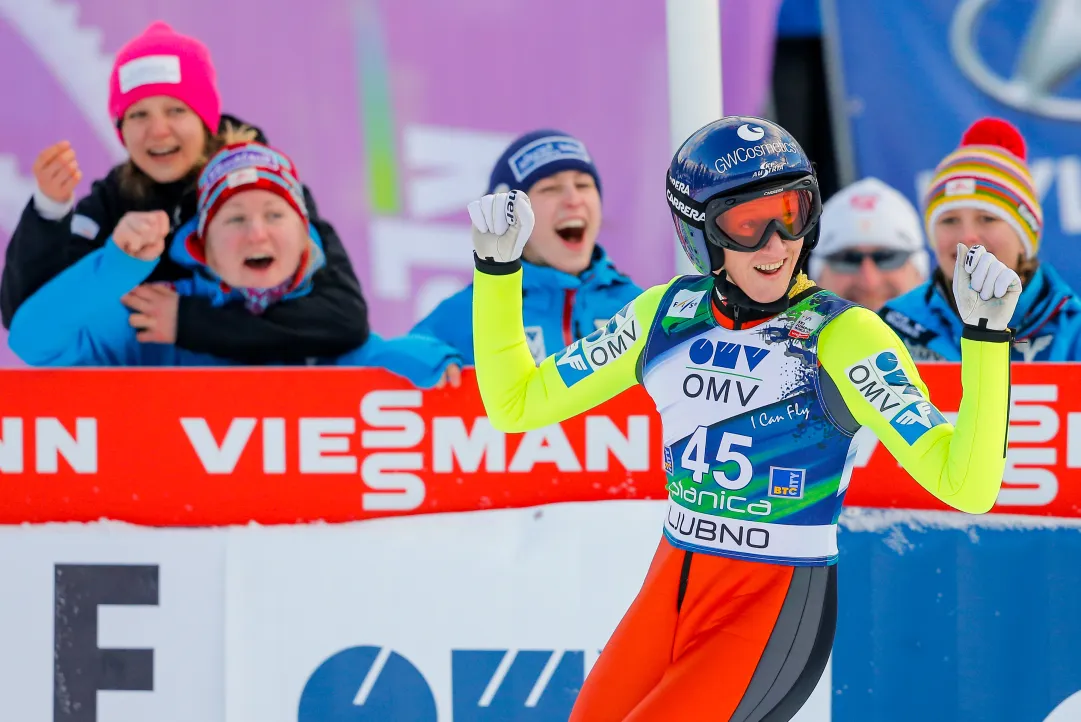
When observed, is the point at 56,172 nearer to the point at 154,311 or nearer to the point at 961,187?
the point at 154,311

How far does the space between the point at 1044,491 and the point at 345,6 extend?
13.9 ft

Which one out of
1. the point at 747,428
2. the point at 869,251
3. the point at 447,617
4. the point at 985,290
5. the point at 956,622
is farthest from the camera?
the point at 869,251

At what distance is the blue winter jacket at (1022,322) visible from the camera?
4.04m

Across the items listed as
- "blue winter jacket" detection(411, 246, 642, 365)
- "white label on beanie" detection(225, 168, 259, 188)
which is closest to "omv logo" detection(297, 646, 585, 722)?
"blue winter jacket" detection(411, 246, 642, 365)

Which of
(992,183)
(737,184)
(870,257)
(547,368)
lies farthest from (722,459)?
(870,257)

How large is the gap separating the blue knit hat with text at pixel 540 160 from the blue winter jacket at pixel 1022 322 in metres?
1.10

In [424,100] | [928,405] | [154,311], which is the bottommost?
[928,405]

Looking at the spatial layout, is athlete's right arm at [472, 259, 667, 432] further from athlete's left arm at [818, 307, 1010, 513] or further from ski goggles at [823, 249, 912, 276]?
ski goggles at [823, 249, 912, 276]

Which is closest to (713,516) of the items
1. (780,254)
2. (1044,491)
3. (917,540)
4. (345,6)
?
(780,254)

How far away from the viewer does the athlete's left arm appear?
2635mm

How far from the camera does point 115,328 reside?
3797 mm

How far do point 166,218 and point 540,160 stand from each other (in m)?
1.22

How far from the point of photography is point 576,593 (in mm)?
3580

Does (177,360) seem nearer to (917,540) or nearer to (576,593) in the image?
(576,593)
